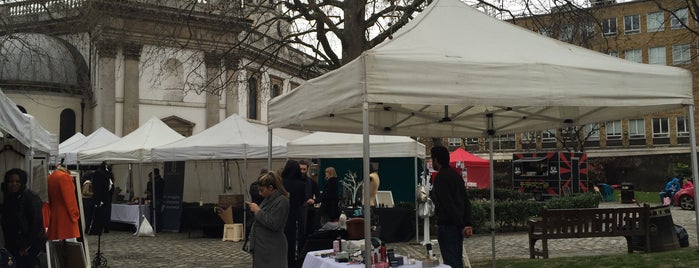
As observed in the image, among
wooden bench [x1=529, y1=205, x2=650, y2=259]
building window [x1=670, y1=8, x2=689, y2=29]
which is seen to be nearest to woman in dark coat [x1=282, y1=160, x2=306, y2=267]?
wooden bench [x1=529, y1=205, x2=650, y2=259]

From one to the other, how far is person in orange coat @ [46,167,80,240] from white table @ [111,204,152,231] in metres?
9.63

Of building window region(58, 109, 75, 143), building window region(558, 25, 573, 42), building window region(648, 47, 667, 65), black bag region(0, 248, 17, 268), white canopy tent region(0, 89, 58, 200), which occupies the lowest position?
black bag region(0, 248, 17, 268)

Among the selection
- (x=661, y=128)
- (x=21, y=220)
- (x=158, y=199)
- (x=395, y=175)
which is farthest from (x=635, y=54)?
(x=21, y=220)

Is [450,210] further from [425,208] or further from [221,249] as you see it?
[221,249]

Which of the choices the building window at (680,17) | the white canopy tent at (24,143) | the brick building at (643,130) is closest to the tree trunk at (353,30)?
the white canopy tent at (24,143)

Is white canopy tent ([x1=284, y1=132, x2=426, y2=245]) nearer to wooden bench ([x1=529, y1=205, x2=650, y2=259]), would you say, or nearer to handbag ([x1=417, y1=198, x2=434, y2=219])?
handbag ([x1=417, y1=198, x2=434, y2=219])

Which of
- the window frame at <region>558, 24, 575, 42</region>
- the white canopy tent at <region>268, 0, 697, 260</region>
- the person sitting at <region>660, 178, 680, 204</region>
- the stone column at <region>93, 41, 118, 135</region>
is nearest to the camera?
the white canopy tent at <region>268, 0, 697, 260</region>

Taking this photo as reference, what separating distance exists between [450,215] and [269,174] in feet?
6.35

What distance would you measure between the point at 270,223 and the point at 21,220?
3.40 m

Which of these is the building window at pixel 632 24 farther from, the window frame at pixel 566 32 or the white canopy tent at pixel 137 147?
the white canopy tent at pixel 137 147

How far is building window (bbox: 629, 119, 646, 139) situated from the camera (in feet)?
187

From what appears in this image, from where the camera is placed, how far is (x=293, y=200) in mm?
9312

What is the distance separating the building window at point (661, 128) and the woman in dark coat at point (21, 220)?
57.6 meters

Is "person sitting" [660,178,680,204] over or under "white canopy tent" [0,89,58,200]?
under
